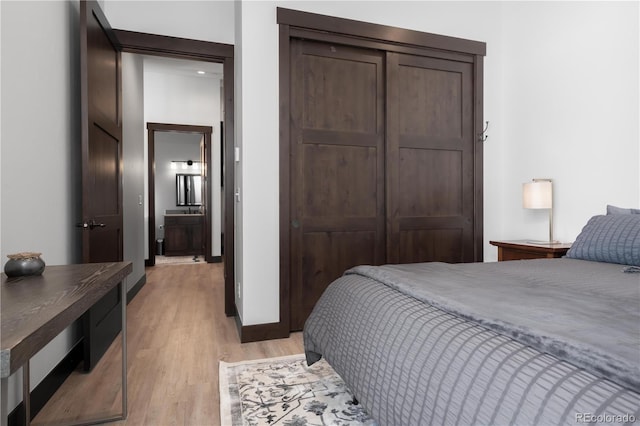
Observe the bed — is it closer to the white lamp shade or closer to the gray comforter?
the gray comforter

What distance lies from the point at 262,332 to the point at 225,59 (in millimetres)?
2277

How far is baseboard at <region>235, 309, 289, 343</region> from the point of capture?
2.68 metres

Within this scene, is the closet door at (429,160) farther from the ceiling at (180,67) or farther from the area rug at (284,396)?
the ceiling at (180,67)

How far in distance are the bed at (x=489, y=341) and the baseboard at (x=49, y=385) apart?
126cm

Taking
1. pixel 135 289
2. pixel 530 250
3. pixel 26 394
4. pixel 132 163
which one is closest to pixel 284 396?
pixel 26 394

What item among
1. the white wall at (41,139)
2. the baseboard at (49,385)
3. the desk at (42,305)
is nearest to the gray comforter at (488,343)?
the desk at (42,305)

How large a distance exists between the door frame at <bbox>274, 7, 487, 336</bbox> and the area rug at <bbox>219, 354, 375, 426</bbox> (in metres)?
0.62

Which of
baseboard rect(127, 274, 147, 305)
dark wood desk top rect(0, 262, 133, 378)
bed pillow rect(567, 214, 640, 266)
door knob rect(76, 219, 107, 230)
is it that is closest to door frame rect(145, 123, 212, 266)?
baseboard rect(127, 274, 147, 305)

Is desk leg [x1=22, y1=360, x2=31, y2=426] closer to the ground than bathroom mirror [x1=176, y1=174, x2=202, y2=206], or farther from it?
closer to the ground

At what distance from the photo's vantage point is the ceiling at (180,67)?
4.65 metres

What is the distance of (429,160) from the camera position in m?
3.27

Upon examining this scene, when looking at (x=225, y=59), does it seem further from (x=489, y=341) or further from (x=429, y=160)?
(x=489, y=341)

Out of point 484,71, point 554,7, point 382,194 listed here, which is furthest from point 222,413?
point 554,7

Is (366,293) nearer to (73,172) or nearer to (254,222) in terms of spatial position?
(254,222)
